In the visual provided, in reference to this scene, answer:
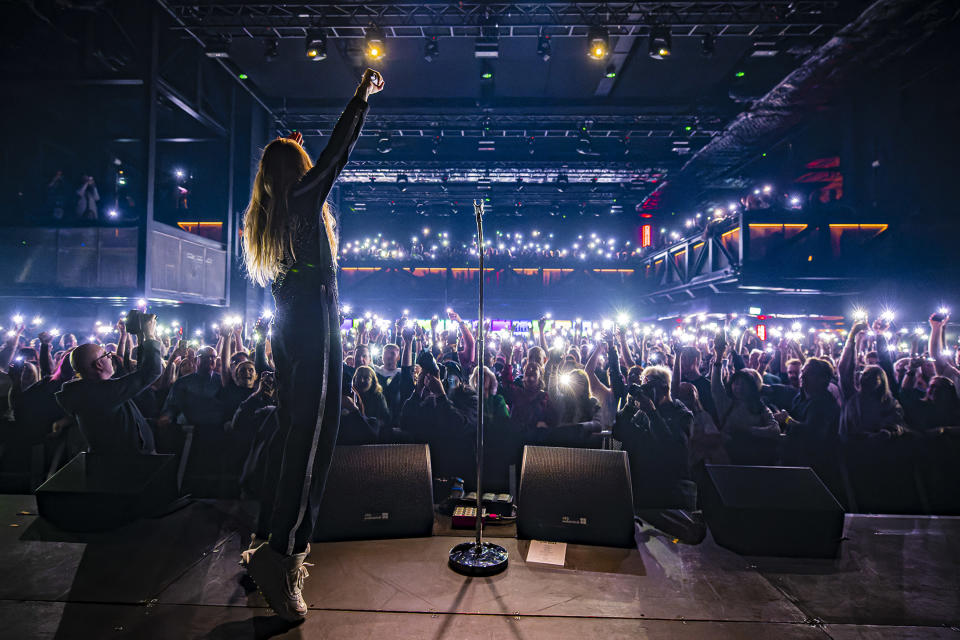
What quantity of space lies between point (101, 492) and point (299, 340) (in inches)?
95.9

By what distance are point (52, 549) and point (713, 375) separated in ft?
19.9

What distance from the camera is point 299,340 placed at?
222cm

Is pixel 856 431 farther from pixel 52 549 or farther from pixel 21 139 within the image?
pixel 21 139

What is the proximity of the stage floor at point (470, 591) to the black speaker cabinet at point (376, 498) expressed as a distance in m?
0.11

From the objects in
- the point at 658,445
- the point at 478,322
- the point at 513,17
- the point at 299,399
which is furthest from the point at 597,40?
the point at 299,399

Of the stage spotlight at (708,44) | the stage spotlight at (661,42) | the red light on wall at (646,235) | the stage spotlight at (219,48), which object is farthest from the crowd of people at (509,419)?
the red light on wall at (646,235)

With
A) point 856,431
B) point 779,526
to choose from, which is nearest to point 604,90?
point 856,431

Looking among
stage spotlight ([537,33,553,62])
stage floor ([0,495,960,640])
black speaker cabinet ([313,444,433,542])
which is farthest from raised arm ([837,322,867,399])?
stage spotlight ([537,33,553,62])

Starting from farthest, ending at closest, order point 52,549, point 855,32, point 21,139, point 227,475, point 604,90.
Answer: point 604,90
point 21,139
point 855,32
point 227,475
point 52,549

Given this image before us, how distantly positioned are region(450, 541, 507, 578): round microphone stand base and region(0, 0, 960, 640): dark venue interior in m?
0.04

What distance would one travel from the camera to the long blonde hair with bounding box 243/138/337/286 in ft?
7.61

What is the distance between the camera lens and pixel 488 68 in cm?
1188

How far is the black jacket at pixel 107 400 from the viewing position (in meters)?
3.54

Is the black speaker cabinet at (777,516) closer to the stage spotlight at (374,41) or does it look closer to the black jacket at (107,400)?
the black jacket at (107,400)
